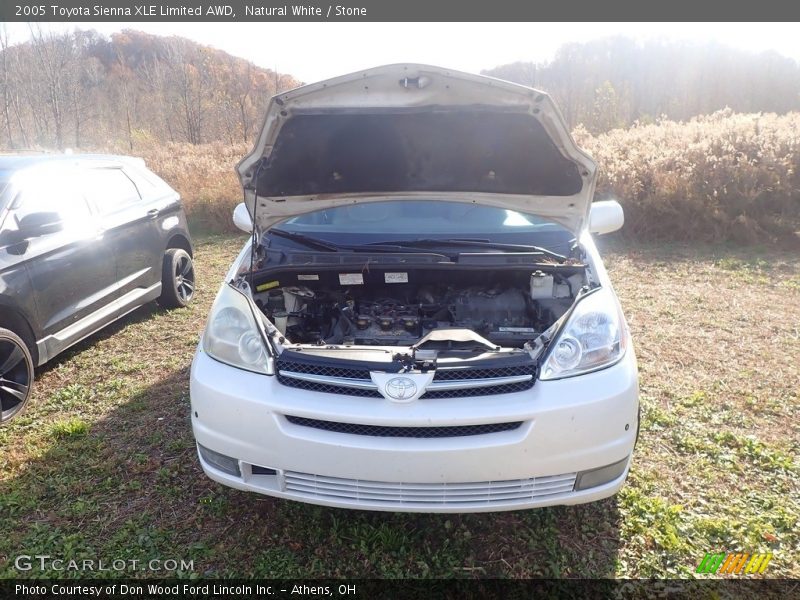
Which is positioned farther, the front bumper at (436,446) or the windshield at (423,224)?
the windshield at (423,224)

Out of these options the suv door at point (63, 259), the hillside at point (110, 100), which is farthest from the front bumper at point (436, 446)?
the hillside at point (110, 100)

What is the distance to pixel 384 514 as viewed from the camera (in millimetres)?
2436

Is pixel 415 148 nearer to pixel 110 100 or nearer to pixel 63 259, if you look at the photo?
pixel 63 259

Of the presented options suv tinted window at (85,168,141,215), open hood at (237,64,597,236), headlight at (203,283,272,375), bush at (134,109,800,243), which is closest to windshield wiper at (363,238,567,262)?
open hood at (237,64,597,236)

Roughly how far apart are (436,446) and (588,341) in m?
0.78

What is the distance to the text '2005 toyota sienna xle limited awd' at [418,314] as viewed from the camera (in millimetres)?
1919

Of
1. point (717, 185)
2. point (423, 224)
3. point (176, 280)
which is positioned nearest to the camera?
point (423, 224)

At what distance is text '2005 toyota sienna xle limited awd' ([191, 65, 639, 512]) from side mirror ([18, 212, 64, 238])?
4.31ft

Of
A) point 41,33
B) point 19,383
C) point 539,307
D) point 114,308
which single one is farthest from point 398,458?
point 41,33

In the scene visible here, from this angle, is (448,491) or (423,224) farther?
(423,224)

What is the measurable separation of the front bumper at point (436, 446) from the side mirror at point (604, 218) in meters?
1.60

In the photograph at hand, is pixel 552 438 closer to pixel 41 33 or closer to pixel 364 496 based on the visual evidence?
pixel 364 496

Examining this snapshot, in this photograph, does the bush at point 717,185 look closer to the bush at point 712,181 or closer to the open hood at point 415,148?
the bush at point 712,181

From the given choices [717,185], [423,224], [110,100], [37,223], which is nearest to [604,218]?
[423,224]
